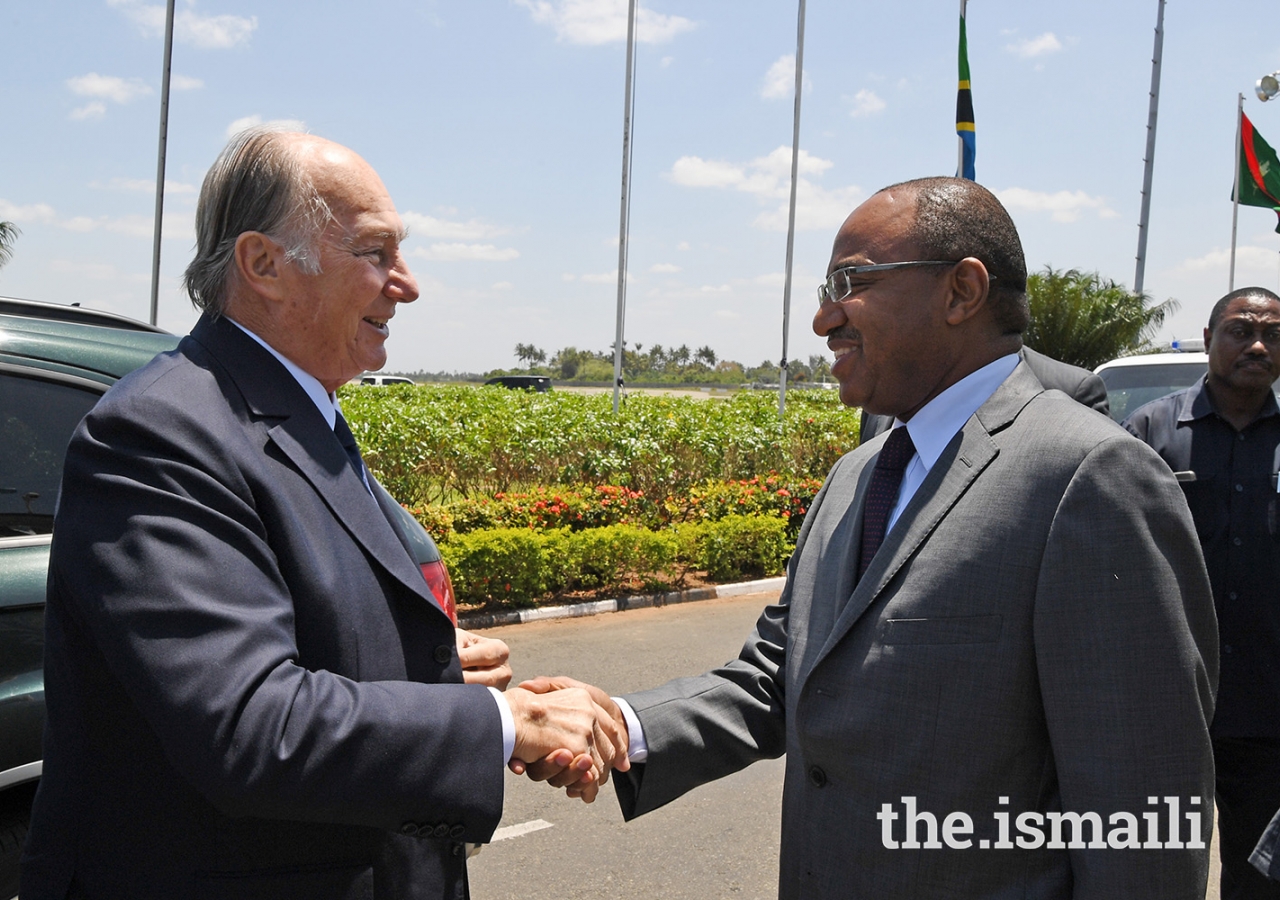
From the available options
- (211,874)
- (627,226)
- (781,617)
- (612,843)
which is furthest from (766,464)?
(211,874)

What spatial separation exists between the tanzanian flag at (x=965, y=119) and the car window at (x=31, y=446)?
1095 centimetres

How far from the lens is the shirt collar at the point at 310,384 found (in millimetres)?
1847

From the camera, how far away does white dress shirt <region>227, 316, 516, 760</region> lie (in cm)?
172

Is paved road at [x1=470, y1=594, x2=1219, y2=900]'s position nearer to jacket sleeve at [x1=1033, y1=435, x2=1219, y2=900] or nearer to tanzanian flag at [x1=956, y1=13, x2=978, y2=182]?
jacket sleeve at [x1=1033, y1=435, x2=1219, y2=900]

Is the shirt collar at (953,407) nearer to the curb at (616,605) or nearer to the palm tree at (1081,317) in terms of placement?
the curb at (616,605)

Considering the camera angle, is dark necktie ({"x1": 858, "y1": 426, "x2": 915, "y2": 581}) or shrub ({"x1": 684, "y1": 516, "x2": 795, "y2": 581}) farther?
shrub ({"x1": 684, "y1": 516, "x2": 795, "y2": 581})

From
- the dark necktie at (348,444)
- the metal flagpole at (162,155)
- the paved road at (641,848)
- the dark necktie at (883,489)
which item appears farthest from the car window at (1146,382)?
the metal flagpole at (162,155)

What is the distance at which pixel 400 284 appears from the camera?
2.02 metres

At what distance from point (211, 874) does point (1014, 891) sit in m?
1.32

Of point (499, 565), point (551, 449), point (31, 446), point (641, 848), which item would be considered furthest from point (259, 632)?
point (551, 449)

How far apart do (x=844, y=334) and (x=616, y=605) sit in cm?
716

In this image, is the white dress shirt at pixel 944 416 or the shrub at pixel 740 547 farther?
Answer: the shrub at pixel 740 547

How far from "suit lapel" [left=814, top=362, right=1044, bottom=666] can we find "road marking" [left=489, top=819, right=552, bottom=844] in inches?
118

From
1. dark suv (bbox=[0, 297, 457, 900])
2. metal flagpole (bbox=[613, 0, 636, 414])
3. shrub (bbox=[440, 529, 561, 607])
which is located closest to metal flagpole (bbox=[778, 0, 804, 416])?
metal flagpole (bbox=[613, 0, 636, 414])
